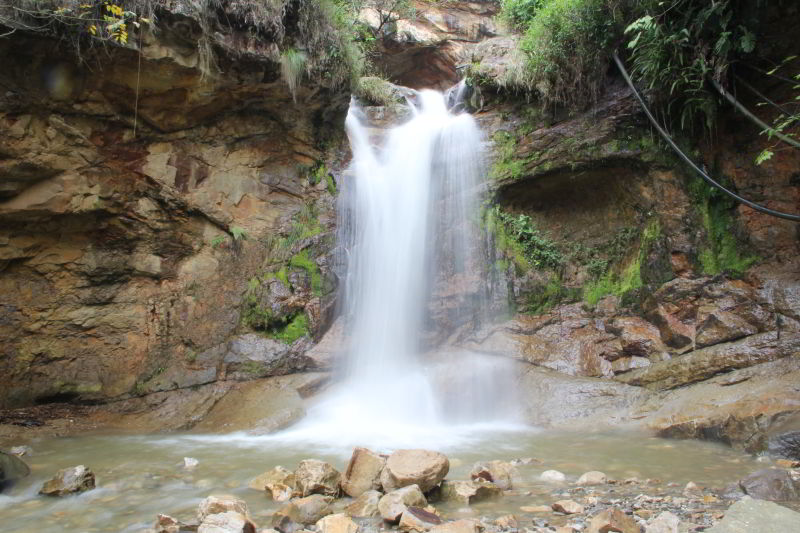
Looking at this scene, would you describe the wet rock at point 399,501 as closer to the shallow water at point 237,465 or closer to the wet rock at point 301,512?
the shallow water at point 237,465

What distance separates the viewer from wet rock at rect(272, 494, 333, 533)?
8.44 feet

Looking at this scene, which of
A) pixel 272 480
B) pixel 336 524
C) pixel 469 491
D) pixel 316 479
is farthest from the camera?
pixel 272 480

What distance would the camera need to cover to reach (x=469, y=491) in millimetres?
2889

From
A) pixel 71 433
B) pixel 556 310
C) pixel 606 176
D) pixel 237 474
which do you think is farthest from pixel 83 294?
pixel 606 176

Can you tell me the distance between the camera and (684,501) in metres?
2.66

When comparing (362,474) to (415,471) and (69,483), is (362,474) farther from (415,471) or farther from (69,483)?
(69,483)

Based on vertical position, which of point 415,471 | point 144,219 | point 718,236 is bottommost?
point 415,471

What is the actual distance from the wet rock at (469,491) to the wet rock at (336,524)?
67cm

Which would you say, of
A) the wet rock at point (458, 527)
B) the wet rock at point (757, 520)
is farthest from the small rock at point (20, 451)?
the wet rock at point (757, 520)

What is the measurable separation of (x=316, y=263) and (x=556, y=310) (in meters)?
3.55

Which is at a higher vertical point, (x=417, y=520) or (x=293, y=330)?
(x=293, y=330)

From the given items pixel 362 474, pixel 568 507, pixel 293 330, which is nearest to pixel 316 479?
pixel 362 474

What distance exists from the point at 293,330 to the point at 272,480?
3615mm

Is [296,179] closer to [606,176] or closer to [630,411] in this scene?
[606,176]
